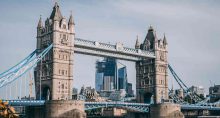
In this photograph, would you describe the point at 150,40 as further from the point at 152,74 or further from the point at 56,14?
the point at 56,14

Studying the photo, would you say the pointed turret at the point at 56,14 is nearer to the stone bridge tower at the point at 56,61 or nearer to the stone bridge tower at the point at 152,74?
the stone bridge tower at the point at 56,61

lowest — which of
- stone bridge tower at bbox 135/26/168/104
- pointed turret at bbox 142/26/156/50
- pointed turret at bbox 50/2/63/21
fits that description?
stone bridge tower at bbox 135/26/168/104

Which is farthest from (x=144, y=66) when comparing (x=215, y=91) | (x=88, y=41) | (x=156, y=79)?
(x=215, y=91)

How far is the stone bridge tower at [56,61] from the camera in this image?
242 feet

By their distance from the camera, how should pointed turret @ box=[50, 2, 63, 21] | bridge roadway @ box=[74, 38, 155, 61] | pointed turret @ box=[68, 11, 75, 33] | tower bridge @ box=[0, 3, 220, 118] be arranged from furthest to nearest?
bridge roadway @ box=[74, 38, 155, 61]
pointed turret @ box=[68, 11, 75, 33]
pointed turret @ box=[50, 2, 63, 21]
tower bridge @ box=[0, 3, 220, 118]

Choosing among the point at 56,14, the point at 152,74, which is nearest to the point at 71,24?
the point at 56,14

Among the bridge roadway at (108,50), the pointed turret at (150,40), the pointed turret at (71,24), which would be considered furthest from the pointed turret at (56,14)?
the pointed turret at (150,40)

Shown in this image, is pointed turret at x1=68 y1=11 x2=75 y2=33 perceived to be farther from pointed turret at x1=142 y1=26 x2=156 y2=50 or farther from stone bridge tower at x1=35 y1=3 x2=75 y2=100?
pointed turret at x1=142 y1=26 x2=156 y2=50

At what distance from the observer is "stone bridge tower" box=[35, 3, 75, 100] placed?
242 feet

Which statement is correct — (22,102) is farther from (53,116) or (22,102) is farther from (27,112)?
(27,112)

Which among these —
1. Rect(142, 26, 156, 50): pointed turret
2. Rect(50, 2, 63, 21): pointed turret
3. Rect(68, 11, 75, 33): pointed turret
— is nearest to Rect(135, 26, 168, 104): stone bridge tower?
Rect(142, 26, 156, 50): pointed turret

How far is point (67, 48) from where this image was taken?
251ft

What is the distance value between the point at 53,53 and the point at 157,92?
3411 centimetres

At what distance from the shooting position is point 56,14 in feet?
254
